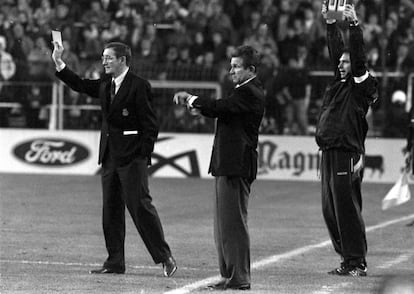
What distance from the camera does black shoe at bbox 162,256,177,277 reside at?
10719mm

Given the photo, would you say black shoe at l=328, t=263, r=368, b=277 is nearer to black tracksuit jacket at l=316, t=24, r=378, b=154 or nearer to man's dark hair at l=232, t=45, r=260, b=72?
black tracksuit jacket at l=316, t=24, r=378, b=154

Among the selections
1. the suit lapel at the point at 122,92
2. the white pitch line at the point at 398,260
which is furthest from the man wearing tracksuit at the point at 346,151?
the suit lapel at the point at 122,92

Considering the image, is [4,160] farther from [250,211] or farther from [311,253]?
[311,253]

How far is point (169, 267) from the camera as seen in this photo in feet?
35.3

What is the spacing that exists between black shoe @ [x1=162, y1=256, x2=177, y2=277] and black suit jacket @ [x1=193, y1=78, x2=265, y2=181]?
118 centimetres

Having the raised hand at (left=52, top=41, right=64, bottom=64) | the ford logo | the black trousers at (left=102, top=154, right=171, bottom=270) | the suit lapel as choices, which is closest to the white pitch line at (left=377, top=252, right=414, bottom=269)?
the black trousers at (left=102, top=154, right=171, bottom=270)

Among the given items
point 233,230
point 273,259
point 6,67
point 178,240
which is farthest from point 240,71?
point 6,67

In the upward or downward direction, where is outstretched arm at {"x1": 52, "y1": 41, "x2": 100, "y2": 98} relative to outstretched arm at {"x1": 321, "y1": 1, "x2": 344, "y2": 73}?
downward

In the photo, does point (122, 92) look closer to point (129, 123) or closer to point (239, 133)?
point (129, 123)

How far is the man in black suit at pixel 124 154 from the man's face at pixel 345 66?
1.78 metres

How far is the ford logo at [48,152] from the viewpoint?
26844 millimetres

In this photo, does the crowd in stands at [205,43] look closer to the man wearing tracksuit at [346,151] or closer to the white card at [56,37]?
the man wearing tracksuit at [346,151]

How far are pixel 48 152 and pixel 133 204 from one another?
16384mm

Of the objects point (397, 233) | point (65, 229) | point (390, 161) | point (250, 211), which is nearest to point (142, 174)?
point (65, 229)
